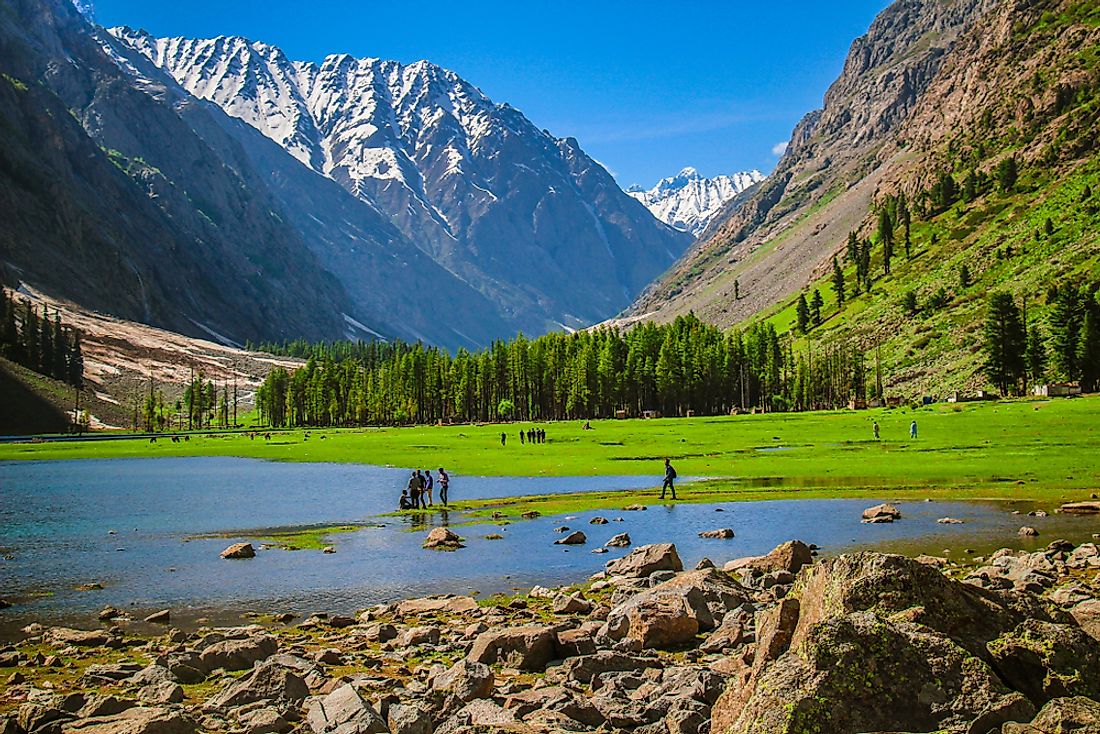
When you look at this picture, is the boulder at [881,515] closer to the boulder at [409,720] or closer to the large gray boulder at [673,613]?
the large gray boulder at [673,613]

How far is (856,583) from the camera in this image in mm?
11438

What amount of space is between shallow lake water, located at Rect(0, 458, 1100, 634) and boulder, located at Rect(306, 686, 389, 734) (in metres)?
12.1

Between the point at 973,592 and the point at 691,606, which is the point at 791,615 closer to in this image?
the point at 973,592

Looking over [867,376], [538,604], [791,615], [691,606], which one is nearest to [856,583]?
[791,615]

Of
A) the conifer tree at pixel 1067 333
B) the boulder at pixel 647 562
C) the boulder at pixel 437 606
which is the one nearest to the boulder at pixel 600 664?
the boulder at pixel 437 606

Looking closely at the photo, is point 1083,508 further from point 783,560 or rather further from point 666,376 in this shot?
point 666,376

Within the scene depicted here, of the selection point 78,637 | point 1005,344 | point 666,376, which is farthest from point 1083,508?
point 666,376

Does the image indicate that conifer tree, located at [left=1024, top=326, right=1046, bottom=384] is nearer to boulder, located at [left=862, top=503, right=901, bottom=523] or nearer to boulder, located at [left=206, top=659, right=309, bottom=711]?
boulder, located at [left=862, top=503, right=901, bottom=523]

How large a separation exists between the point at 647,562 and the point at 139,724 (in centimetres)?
1849

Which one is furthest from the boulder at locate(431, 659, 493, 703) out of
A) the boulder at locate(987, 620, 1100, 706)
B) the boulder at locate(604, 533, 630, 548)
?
the boulder at locate(604, 533, 630, 548)

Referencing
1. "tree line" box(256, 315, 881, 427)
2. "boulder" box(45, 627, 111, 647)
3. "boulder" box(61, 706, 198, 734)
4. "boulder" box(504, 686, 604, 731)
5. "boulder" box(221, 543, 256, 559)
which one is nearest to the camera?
"boulder" box(61, 706, 198, 734)

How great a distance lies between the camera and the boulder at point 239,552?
125 ft

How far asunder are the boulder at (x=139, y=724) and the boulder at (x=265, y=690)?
178 cm

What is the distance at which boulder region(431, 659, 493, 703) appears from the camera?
1617cm
